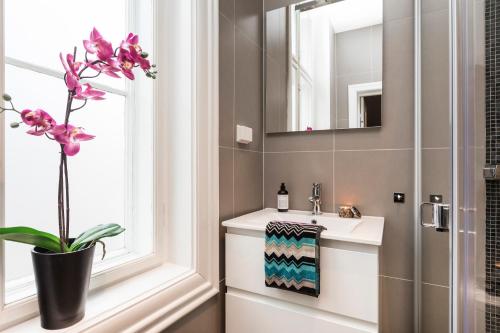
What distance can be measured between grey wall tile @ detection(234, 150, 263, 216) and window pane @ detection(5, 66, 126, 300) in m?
0.53

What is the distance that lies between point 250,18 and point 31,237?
1401 millimetres

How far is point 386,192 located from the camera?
130cm

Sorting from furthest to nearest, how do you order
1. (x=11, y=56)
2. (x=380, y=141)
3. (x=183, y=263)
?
(x=380, y=141)
(x=183, y=263)
(x=11, y=56)

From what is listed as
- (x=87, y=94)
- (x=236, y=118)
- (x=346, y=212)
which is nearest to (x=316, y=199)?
(x=346, y=212)

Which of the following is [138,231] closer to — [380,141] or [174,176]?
[174,176]

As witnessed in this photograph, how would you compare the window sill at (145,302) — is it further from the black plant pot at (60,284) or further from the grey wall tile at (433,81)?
the grey wall tile at (433,81)

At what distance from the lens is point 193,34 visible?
1.07 meters

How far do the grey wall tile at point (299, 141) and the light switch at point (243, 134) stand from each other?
21 cm

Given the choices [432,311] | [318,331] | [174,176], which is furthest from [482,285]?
[174,176]

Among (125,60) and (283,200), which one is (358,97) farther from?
(125,60)

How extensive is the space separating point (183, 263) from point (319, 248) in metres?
0.54

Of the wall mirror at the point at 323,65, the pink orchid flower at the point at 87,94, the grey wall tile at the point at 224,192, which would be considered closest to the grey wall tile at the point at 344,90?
the wall mirror at the point at 323,65

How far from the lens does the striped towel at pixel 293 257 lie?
957mm

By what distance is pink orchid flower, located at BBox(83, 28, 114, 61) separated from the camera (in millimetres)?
698
